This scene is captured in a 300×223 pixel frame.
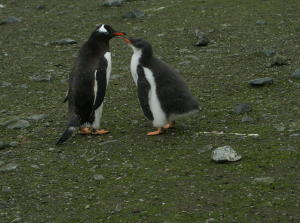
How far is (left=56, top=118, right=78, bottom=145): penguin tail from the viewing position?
5629mm

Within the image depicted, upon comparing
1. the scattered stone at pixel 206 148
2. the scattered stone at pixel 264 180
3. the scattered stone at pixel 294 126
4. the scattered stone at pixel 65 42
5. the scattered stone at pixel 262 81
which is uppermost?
the scattered stone at pixel 65 42

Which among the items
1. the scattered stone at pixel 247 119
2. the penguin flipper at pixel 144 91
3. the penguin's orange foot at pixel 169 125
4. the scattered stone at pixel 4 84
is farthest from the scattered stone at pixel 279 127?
the scattered stone at pixel 4 84

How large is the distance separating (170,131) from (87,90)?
0.87m

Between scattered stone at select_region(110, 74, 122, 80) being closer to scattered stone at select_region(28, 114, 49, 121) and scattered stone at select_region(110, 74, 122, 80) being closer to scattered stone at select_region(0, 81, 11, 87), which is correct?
scattered stone at select_region(0, 81, 11, 87)

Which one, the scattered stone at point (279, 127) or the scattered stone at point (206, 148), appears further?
the scattered stone at point (279, 127)

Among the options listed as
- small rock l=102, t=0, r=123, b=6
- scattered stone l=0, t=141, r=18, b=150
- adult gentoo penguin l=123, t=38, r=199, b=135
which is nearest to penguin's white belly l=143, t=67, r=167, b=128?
adult gentoo penguin l=123, t=38, r=199, b=135

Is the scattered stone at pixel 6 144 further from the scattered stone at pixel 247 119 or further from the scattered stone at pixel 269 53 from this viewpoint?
the scattered stone at pixel 269 53

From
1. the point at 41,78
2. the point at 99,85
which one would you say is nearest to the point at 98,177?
the point at 99,85

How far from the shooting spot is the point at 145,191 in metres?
4.43

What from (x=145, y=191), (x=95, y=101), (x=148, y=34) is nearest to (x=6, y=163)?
(x=95, y=101)

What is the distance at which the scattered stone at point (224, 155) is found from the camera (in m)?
4.75

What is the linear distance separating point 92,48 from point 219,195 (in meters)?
2.46

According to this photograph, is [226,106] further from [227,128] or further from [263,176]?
[263,176]

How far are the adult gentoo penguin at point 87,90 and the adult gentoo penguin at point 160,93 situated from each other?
1.18 ft
